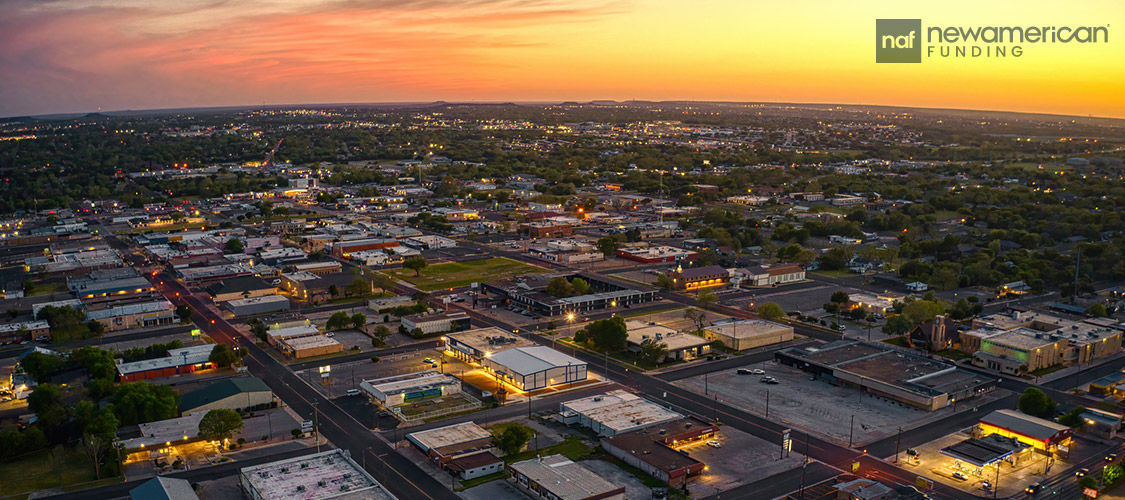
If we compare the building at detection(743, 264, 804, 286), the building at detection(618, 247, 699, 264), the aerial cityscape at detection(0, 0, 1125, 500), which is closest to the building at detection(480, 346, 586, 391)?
the aerial cityscape at detection(0, 0, 1125, 500)

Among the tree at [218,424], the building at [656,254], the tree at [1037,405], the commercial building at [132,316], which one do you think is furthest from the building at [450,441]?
the building at [656,254]

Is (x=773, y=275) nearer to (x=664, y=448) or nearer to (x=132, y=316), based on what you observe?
(x=664, y=448)

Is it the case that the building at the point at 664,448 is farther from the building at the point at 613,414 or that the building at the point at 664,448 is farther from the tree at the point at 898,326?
the tree at the point at 898,326

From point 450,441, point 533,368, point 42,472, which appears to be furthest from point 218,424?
point 533,368

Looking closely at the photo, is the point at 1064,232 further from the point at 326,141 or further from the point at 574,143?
A: the point at 326,141

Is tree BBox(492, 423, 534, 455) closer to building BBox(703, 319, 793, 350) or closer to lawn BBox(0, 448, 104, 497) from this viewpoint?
lawn BBox(0, 448, 104, 497)

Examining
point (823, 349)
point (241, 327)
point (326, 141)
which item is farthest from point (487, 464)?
point (326, 141)
